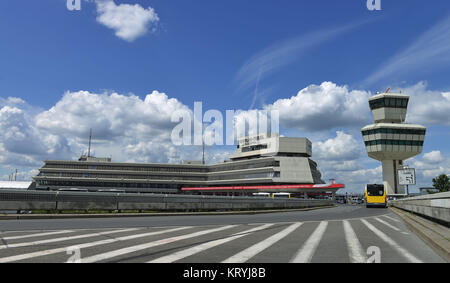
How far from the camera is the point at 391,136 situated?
107 metres

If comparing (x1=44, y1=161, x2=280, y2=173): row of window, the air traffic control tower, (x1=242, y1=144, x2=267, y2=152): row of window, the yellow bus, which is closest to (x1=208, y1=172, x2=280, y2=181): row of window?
(x1=44, y1=161, x2=280, y2=173): row of window

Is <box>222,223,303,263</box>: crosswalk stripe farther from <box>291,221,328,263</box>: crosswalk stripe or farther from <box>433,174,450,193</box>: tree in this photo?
<box>433,174,450,193</box>: tree

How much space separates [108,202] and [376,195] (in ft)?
133

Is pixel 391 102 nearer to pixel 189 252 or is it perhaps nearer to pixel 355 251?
pixel 355 251

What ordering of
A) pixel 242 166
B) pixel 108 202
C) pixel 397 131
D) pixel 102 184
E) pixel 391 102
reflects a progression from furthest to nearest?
pixel 102 184 < pixel 242 166 < pixel 391 102 < pixel 397 131 < pixel 108 202

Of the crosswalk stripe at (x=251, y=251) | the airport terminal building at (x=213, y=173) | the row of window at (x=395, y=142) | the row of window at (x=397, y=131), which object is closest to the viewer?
the crosswalk stripe at (x=251, y=251)

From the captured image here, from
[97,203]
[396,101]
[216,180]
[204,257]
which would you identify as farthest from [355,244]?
[216,180]

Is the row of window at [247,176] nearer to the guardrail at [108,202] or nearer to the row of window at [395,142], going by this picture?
the row of window at [395,142]

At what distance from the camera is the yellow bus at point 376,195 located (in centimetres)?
4784

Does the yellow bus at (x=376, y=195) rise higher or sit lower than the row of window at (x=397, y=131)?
lower

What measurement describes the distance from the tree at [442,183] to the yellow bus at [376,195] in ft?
275

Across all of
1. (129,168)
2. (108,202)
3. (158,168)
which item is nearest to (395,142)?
(158,168)

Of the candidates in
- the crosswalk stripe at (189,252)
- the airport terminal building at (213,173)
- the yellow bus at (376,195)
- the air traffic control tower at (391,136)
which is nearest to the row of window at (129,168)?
the airport terminal building at (213,173)
